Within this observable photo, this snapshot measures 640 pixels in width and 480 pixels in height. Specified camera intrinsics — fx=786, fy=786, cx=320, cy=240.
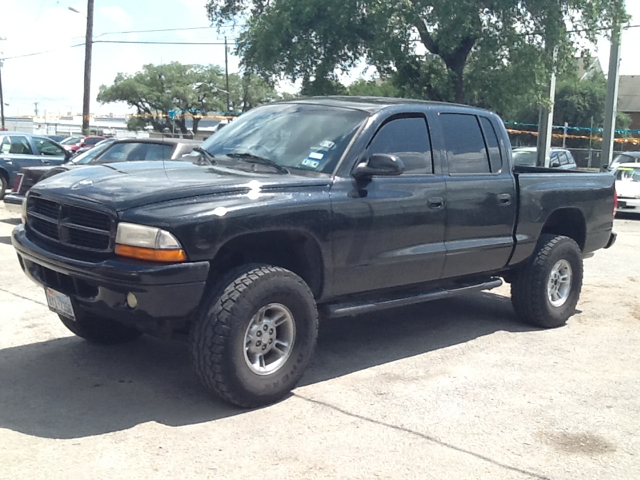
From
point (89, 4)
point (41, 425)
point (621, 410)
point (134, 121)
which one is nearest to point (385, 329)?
point (621, 410)

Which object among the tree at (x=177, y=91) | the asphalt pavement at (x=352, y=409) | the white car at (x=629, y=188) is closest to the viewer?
the asphalt pavement at (x=352, y=409)

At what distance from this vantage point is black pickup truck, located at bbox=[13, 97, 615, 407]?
4609 millimetres

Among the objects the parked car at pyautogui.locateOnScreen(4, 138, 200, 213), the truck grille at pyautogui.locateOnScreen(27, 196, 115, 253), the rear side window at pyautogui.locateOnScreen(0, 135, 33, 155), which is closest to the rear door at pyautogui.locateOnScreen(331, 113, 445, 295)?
the truck grille at pyautogui.locateOnScreen(27, 196, 115, 253)

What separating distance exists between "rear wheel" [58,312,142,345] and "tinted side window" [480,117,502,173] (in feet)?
10.9

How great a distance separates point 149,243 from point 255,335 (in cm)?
92

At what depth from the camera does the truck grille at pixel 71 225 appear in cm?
467

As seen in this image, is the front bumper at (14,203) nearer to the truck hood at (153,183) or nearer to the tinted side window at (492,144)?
the truck hood at (153,183)

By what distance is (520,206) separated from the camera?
22.6 ft

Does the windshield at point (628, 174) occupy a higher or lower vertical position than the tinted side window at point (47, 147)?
lower

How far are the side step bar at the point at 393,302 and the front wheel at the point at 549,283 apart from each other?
1.40 ft

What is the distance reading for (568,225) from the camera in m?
7.89

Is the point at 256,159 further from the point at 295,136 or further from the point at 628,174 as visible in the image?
the point at 628,174

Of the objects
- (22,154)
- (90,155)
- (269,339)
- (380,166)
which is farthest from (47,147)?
(269,339)

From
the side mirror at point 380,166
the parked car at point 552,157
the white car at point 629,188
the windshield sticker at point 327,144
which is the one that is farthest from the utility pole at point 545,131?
the side mirror at point 380,166
